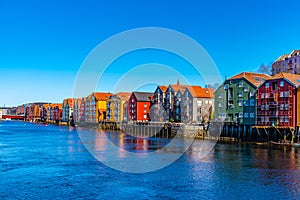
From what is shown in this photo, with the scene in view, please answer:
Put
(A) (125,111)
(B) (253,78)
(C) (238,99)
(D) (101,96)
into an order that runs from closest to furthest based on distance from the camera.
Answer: (B) (253,78), (C) (238,99), (A) (125,111), (D) (101,96)

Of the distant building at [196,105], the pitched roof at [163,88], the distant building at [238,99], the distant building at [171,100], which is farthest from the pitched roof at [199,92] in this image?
the pitched roof at [163,88]

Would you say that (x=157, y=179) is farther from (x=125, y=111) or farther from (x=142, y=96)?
(x=125, y=111)

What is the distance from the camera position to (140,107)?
102 metres

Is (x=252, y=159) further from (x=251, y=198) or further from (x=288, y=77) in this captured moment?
(x=288, y=77)

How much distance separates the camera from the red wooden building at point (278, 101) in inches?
2116

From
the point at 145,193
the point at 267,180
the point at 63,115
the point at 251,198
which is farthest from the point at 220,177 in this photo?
the point at 63,115

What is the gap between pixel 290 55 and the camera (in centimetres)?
10731

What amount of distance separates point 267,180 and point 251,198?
5641 millimetres

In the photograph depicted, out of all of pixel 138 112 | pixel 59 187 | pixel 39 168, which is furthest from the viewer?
pixel 138 112

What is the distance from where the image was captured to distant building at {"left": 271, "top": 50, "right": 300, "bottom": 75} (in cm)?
10162

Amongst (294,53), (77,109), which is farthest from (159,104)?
(77,109)

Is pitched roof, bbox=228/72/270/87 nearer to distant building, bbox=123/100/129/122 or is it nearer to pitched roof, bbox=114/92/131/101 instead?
distant building, bbox=123/100/129/122

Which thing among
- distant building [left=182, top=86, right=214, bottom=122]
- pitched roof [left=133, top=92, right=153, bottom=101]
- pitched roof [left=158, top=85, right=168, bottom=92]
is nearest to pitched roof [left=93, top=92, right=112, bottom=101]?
pitched roof [left=133, top=92, right=153, bottom=101]

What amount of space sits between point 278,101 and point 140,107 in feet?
171
